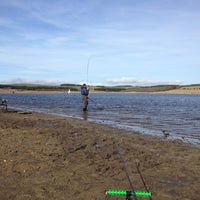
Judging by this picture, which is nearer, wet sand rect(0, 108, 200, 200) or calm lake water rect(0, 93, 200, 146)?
wet sand rect(0, 108, 200, 200)

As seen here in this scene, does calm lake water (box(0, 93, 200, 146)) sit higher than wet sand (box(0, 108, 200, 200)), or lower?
lower

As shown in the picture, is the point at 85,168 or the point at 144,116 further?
the point at 144,116

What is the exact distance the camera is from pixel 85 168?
8758 mm

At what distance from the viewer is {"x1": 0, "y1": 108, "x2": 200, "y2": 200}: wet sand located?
709 cm

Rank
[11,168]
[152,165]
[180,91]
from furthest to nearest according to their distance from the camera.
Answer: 1. [180,91]
2. [152,165]
3. [11,168]

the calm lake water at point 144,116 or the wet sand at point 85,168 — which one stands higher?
the wet sand at point 85,168

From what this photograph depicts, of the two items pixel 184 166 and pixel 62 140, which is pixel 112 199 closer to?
pixel 184 166

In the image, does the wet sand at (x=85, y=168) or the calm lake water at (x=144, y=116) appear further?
the calm lake water at (x=144, y=116)

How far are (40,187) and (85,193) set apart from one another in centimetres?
113

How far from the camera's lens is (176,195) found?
7.10 metres

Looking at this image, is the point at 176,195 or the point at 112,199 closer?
the point at 112,199

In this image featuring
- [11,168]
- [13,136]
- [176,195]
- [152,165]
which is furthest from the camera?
[13,136]

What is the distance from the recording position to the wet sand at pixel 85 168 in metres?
7.09

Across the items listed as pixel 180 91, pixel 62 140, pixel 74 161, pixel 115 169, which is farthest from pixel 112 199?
pixel 180 91
